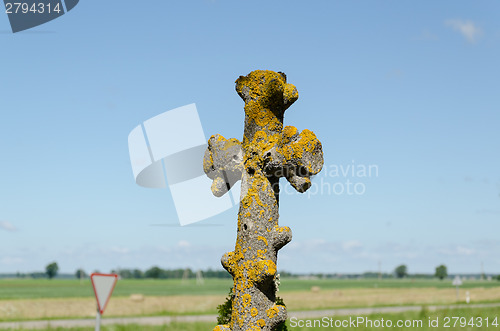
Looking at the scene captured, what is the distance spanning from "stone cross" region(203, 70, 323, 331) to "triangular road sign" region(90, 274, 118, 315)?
399 centimetres

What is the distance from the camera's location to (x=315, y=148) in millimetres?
6371

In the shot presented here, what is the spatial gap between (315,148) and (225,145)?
116cm

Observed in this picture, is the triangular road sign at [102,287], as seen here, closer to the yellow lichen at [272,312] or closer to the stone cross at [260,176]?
the stone cross at [260,176]

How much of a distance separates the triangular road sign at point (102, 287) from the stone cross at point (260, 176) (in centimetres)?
399

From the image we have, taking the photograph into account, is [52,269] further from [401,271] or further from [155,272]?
[401,271]

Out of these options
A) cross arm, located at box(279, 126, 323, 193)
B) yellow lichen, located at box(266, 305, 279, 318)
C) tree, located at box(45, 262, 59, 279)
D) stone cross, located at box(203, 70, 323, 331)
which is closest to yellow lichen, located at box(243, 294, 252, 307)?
stone cross, located at box(203, 70, 323, 331)

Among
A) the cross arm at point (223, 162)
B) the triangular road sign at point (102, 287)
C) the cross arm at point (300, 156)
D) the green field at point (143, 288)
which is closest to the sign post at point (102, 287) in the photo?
the triangular road sign at point (102, 287)

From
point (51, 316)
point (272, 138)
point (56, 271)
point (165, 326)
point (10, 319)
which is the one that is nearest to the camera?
point (272, 138)

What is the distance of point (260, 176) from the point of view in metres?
6.18

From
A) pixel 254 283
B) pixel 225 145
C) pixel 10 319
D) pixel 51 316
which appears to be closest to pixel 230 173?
pixel 225 145

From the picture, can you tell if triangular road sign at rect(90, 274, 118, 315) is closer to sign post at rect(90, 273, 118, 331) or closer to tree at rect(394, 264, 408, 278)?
sign post at rect(90, 273, 118, 331)

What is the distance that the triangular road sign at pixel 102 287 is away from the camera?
9.52m

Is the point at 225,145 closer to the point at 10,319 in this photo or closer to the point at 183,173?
the point at 183,173

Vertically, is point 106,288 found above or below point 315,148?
below
